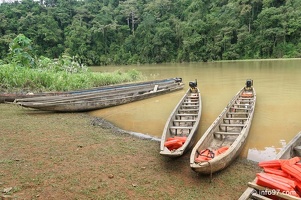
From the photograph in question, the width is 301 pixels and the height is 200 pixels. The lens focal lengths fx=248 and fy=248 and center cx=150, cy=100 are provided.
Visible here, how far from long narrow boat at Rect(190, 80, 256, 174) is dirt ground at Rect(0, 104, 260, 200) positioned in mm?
249

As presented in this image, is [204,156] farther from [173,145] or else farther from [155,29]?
[155,29]

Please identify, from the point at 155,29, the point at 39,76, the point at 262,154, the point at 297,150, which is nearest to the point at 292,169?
the point at 297,150

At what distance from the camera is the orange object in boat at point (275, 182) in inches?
101

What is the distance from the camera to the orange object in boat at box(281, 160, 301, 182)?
2744mm

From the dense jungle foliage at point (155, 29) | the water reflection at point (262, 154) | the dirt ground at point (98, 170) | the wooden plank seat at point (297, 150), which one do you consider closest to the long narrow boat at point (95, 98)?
the dirt ground at point (98, 170)

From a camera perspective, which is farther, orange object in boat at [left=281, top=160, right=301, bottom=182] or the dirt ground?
the dirt ground

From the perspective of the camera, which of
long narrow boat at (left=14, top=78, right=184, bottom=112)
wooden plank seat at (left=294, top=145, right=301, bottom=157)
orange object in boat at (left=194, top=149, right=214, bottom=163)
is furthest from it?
long narrow boat at (left=14, top=78, right=184, bottom=112)

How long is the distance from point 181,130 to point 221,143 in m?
0.88

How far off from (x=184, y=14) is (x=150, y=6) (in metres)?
6.42

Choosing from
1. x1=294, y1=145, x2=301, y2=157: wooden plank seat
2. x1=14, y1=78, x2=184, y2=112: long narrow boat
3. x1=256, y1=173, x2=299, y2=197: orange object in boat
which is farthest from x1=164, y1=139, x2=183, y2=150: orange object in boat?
x1=14, y1=78, x2=184, y2=112: long narrow boat

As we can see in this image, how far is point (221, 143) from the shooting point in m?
4.46

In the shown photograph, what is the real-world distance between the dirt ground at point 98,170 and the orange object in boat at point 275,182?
48cm

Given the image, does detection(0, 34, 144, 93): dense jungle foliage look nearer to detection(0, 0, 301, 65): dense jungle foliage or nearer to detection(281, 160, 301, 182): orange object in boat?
detection(281, 160, 301, 182): orange object in boat

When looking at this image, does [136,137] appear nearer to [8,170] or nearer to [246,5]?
[8,170]
